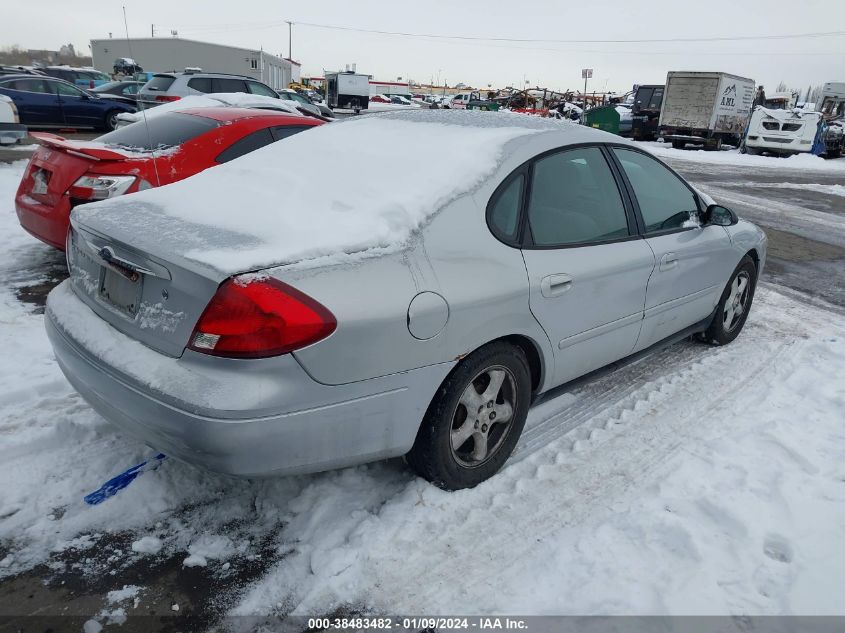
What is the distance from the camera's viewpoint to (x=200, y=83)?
1422 cm

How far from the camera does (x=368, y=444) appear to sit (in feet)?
7.44

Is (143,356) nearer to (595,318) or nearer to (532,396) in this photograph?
(532,396)

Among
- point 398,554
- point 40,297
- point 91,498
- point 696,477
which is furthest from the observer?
point 40,297

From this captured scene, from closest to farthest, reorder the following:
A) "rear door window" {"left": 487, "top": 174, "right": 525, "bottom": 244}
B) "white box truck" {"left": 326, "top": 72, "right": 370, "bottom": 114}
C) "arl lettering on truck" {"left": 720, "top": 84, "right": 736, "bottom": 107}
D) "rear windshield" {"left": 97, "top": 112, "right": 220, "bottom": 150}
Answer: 1. "rear door window" {"left": 487, "top": 174, "right": 525, "bottom": 244}
2. "rear windshield" {"left": 97, "top": 112, "right": 220, "bottom": 150}
3. "arl lettering on truck" {"left": 720, "top": 84, "right": 736, "bottom": 107}
4. "white box truck" {"left": 326, "top": 72, "right": 370, "bottom": 114}

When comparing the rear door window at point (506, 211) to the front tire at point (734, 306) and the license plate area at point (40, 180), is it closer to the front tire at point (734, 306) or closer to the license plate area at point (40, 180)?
the front tire at point (734, 306)

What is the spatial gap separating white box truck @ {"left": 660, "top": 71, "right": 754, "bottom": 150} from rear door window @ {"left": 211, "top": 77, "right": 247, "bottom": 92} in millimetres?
19202

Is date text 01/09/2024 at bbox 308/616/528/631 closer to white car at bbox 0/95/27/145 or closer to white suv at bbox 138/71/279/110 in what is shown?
white suv at bbox 138/71/279/110

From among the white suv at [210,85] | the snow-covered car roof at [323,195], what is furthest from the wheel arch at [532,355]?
the white suv at [210,85]

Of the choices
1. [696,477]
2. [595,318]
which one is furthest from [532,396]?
[696,477]

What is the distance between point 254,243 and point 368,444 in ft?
2.77

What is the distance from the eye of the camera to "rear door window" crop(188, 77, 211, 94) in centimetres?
1411

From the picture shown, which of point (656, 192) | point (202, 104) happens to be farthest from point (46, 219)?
point (656, 192)

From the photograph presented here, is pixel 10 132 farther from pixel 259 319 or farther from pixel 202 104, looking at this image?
pixel 259 319

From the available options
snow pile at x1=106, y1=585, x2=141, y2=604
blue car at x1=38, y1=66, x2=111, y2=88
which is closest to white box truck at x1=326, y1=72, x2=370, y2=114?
blue car at x1=38, y1=66, x2=111, y2=88
